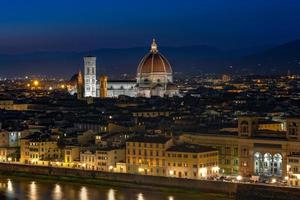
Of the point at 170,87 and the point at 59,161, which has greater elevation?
the point at 170,87

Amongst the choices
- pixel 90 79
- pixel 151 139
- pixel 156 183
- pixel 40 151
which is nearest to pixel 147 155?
pixel 151 139

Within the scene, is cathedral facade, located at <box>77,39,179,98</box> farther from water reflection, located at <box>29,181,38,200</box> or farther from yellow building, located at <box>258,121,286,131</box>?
water reflection, located at <box>29,181,38,200</box>

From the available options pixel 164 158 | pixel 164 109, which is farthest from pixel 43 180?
pixel 164 109

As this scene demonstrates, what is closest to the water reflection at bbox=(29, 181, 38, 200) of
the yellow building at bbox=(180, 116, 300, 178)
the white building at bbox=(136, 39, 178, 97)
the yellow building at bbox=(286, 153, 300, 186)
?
the yellow building at bbox=(180, 116, 300, 178)

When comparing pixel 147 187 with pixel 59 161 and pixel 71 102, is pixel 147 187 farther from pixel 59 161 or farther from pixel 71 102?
pixel 71 102

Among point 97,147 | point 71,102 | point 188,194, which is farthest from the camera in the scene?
point 71,102

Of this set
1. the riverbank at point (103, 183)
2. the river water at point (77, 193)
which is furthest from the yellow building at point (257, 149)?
Answer: the river water at point (77, 193)
